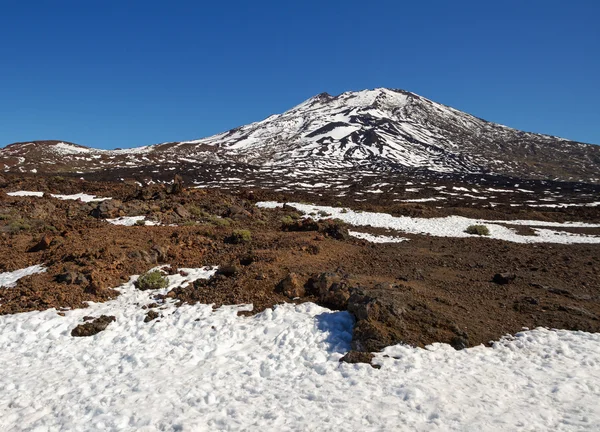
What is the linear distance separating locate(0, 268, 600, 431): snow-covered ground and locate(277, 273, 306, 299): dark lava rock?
3.10 ft

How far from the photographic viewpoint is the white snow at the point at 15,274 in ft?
39.9

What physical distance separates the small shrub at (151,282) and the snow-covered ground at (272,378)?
179 cm

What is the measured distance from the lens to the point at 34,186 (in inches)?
1304

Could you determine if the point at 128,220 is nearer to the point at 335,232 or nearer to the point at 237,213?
the point at 237,213

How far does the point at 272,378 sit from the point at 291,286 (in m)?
3.79

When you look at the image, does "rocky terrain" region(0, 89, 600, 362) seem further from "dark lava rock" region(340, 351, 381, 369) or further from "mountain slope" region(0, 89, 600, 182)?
"mountain slope" region(0, 89, 600, 182)

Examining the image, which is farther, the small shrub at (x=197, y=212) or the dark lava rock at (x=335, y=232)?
the small shrub at (x=197, y=212)

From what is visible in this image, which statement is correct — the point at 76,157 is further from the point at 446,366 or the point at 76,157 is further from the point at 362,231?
the point at 446,366

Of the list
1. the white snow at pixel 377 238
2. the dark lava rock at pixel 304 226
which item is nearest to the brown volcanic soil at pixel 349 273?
the dark lava rock at pixel 304 226

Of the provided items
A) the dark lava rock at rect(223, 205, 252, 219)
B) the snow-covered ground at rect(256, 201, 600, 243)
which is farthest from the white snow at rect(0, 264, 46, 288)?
the snow-covered ground at rect(256, 201, 600, 243)

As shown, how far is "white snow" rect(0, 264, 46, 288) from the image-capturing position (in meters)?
12.2

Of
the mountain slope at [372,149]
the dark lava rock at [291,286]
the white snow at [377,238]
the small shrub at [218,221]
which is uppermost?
the mountain slope at [372,149]

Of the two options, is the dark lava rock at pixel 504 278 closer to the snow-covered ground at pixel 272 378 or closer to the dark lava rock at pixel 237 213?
the snow-covered ground at pixel 272 378

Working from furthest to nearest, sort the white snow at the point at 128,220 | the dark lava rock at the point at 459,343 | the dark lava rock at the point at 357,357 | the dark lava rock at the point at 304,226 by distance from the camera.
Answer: the white snow at the point at 128,220, the dark lava rock at the point at 304,226, the dark lava rock at the point at 459,343, the dark lava rock at the point at 357,357
